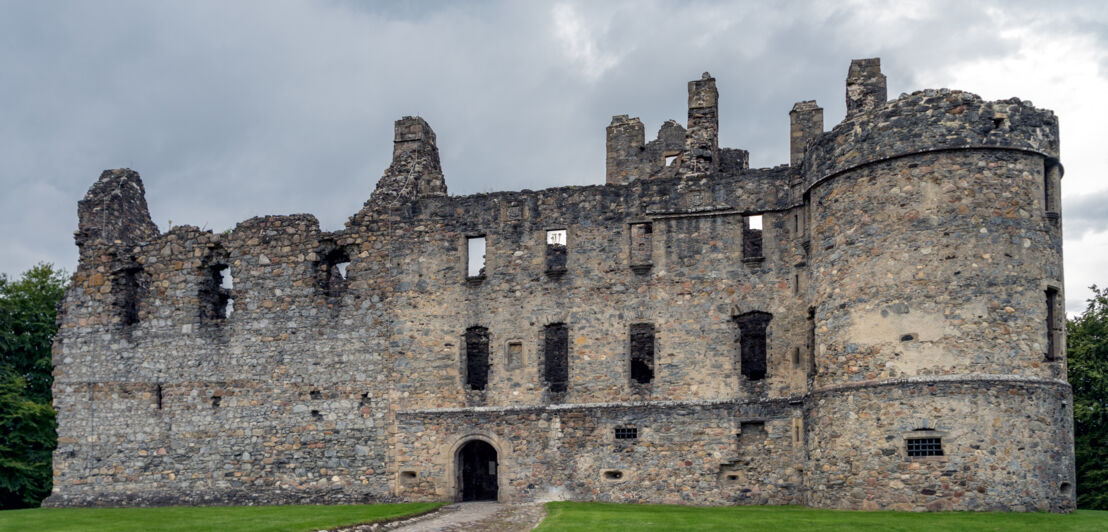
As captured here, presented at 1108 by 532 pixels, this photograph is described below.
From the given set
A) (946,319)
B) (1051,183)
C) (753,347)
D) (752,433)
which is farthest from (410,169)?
(1051,183)

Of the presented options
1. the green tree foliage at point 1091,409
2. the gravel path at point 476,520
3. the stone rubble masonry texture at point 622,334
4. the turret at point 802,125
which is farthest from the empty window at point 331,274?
the green tree foliage at point 1091,409

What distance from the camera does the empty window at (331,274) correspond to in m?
28.7

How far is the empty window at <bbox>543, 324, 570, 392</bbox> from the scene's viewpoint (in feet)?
87.3

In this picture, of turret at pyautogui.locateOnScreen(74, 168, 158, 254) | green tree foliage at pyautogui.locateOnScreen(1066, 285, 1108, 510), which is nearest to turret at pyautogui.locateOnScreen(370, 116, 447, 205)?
turret at pyautogui.locateOnScreen(74, 168, 158, 254)

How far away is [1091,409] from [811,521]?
17.0 meters

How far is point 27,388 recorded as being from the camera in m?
39.3

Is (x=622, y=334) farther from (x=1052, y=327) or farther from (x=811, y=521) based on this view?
(x=1052, y=327)

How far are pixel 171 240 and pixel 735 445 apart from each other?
16291mm

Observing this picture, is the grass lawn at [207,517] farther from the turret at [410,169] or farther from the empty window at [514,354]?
the turret at [410,169]

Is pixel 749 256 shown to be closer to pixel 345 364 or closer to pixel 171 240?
pixel 345 364

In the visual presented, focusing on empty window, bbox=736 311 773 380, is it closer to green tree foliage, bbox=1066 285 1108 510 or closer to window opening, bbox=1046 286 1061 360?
window opening, bbox=1046 286 1061 360

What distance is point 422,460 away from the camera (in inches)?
1059

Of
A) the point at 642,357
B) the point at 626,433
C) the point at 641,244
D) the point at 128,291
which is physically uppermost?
the point at 641,244

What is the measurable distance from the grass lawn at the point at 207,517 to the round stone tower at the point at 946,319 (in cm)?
948
